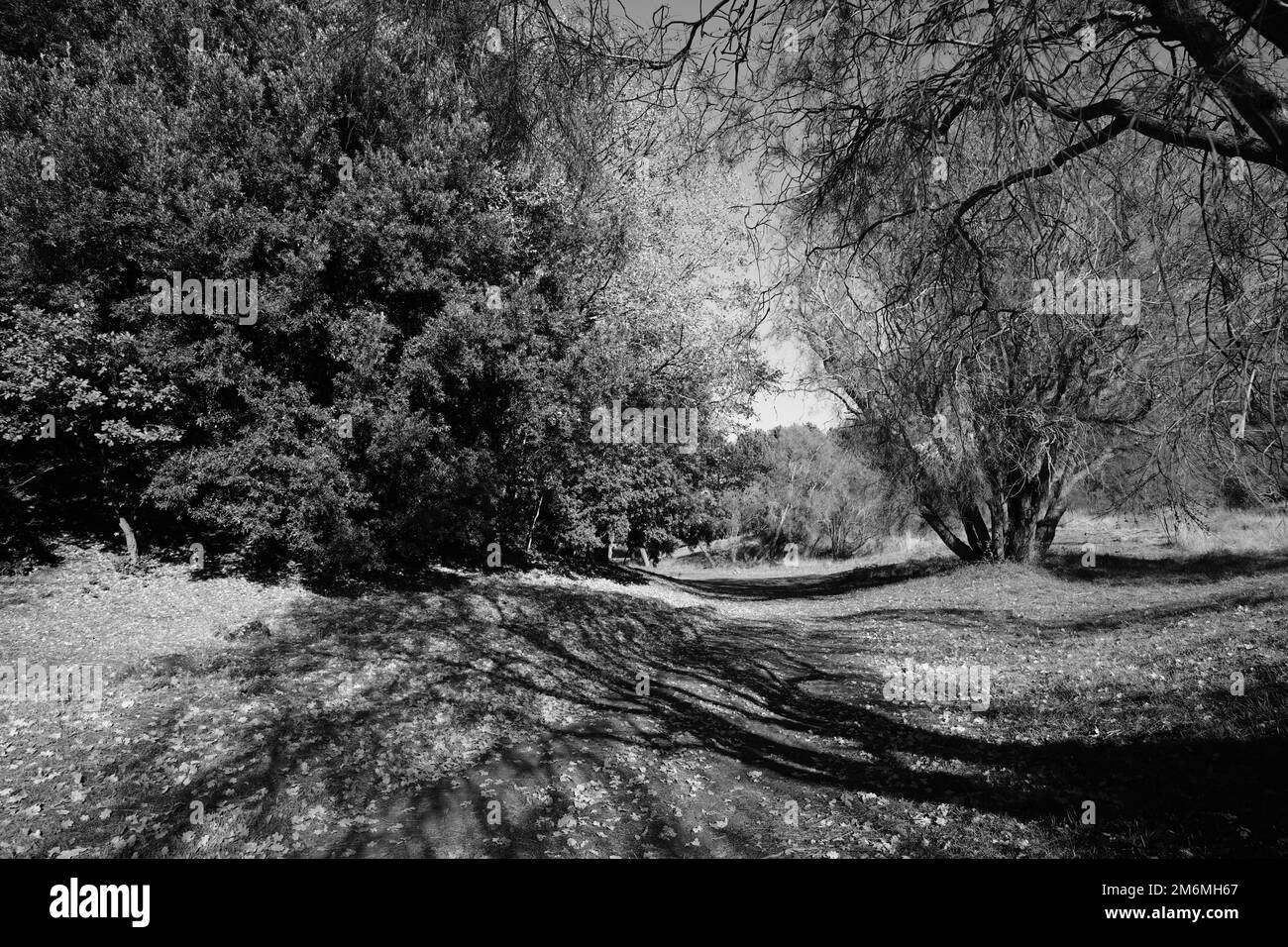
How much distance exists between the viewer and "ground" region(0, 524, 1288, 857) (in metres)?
4.60

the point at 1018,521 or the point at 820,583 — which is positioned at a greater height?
the point at 1018,521

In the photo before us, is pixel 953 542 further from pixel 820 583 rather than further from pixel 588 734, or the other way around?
pixel 588 734

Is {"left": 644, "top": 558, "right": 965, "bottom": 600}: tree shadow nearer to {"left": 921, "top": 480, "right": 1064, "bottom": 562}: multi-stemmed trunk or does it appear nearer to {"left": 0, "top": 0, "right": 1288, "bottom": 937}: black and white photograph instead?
{"left": 921, "top": 480, "right": 1064, "bottom": 562}: multi-stemmed trunk

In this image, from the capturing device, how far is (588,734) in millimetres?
7051

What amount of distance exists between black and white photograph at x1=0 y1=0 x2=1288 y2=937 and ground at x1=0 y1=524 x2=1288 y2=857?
0.06 m

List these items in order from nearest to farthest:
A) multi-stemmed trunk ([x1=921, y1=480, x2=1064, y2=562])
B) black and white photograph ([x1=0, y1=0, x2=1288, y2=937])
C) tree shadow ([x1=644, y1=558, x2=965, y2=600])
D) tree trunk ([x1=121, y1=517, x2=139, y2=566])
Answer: black and white photograph ([x1=0, y1=0, x2=1288, y2=937])
tree trunk ([x1=121, y1=517, x2=139, y2=566])
multi-stemmed trunk ([x1=921, y1=480, x2=1064, y2=562])
tree shadow ([x1=644, y1=558, x2=965, y2=600])

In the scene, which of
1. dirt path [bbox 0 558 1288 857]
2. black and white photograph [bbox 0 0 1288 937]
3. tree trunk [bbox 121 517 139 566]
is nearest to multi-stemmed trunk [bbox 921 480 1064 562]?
black and white photograph [bbox 0 0 1288 937]

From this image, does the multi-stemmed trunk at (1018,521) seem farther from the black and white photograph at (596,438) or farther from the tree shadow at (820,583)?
the tree shadow at (820,583)

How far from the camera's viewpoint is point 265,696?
22.9 ft

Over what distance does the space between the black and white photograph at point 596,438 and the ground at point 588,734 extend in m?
0.06

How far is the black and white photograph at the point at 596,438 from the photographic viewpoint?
378 centimetres

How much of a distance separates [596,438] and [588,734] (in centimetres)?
881

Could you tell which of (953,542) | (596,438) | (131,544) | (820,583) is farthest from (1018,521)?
(131,544)
